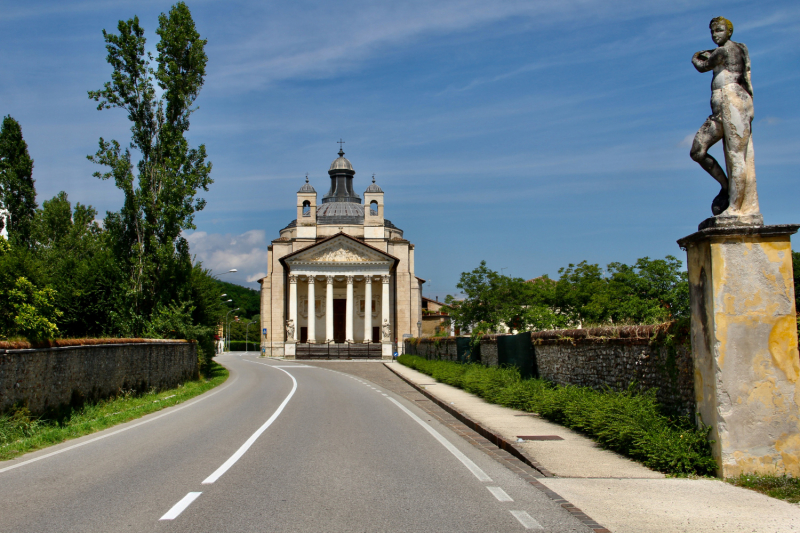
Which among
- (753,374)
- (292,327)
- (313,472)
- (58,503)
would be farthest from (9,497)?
(292,327)

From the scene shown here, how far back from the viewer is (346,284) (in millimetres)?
77312

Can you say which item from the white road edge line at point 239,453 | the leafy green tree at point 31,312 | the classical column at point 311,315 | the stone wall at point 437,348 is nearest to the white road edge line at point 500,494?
the white road edge line at point 239,453

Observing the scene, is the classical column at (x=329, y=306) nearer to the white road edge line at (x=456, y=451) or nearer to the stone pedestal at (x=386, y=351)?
the stone pedestal at (x=386, y=351)

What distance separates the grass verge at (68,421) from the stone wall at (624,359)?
9.74 meters

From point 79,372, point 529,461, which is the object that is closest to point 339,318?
point 79,372

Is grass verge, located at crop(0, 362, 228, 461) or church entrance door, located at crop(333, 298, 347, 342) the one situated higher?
church entrance door, located at crop(333, 298, 347, 342)

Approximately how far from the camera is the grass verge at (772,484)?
680 centimetres

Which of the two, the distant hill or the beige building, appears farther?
the distant hill

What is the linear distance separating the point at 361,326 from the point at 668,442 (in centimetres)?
7028

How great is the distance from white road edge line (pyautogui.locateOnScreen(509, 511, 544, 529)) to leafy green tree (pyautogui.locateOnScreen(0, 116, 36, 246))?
41.4m

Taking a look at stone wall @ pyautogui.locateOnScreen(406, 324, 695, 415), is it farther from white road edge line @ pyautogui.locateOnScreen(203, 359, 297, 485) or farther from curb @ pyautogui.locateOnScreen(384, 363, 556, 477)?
white road edge line @ pyautogui.locateOnScreen(203, 359, 297, 485)

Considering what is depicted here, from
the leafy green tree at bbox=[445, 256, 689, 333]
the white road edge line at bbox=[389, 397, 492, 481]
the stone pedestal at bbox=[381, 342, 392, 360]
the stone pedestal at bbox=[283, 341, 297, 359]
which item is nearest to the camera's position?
the white road edge line at bbox=[389, 397, 492, 481]

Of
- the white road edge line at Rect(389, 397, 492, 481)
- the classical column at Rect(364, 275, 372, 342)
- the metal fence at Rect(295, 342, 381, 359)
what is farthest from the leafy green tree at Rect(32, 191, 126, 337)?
the classical column at Rect(364, 275, 372, 342)

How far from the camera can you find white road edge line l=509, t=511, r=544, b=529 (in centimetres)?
575
